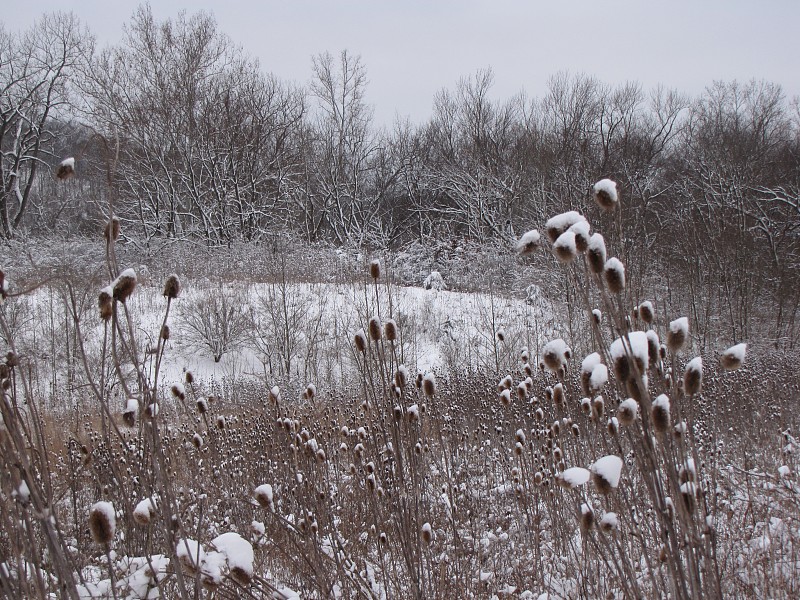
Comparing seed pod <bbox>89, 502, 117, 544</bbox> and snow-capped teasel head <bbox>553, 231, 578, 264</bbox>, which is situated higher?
snow-capped teasel head <bbox>553, 231, 578, 264</bbox>

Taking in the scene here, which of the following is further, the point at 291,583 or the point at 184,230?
the point at 184,230

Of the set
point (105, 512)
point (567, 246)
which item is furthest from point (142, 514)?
point (567, 246)

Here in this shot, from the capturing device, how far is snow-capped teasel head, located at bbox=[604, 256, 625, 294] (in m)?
0.97

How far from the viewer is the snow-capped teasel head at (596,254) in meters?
0.96

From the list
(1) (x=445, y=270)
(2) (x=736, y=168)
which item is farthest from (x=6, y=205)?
(2) (x=736, y=168)

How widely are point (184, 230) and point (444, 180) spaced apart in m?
10.3

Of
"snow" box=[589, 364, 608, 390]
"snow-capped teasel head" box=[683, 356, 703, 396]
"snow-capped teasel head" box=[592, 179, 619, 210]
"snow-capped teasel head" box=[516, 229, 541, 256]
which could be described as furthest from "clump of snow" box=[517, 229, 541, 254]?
"snow-capped teasel head" box=[683, 356, 703, 396]

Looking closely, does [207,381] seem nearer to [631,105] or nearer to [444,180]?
[444,180]

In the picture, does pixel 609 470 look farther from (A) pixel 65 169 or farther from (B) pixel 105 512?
(A) pixel 65 169

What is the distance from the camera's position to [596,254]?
0.97m

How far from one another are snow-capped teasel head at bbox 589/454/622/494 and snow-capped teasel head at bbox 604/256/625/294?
0.32 meters

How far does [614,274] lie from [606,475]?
364 mm

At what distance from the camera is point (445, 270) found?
1650 cm

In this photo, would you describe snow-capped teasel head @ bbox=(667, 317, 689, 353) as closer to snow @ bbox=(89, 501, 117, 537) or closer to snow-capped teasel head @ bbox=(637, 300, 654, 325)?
snow-capped teasel head @ bbox=(637, 300, 654, 325)
